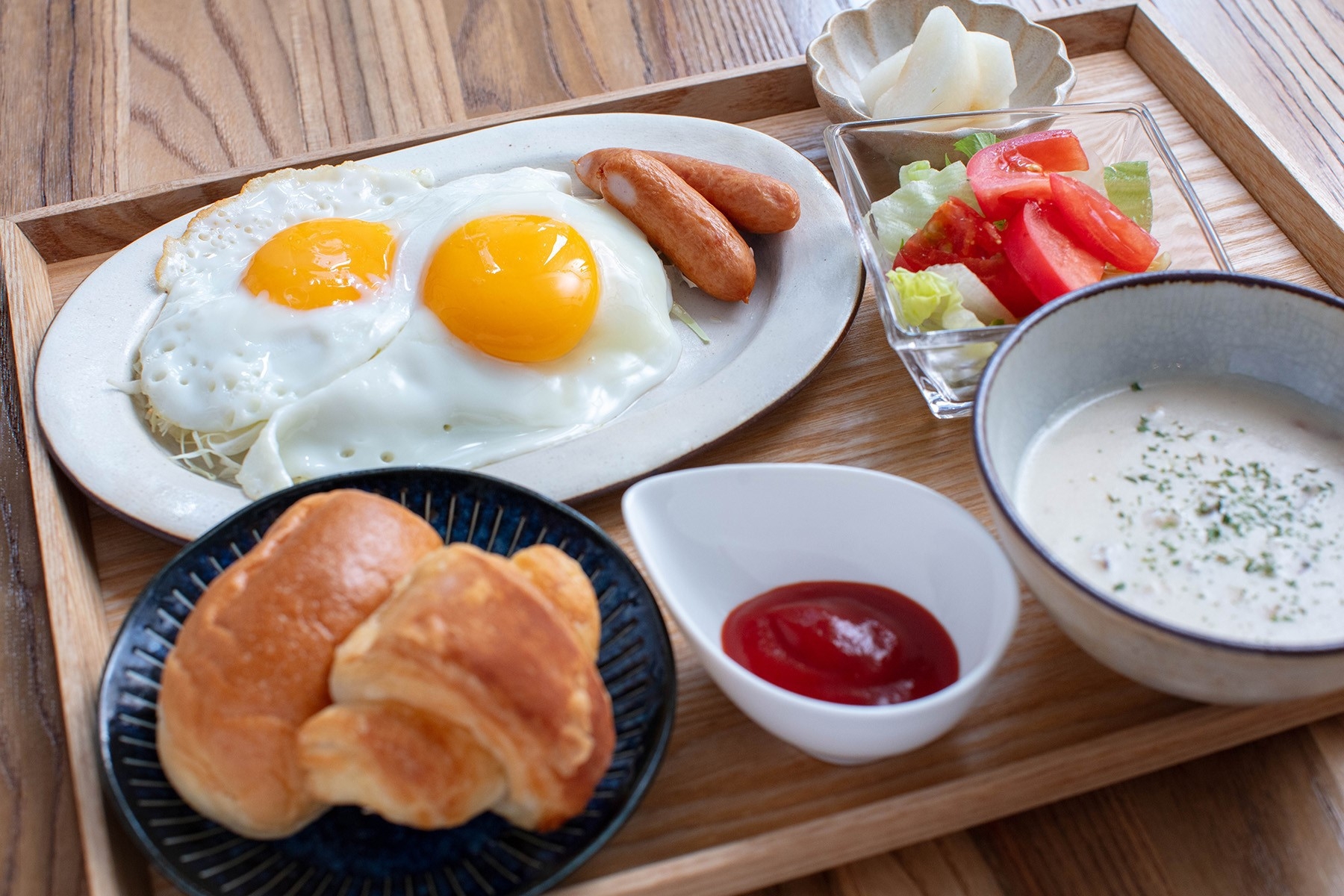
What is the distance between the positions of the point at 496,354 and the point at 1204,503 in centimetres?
127

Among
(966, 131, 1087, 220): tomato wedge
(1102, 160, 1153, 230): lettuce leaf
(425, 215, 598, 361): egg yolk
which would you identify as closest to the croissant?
(425, 215, 598, 361): egg yolk

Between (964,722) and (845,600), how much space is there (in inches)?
9.8

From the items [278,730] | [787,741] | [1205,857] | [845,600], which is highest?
[278,730]

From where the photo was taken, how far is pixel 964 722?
1521 mm

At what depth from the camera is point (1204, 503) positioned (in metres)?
1.55

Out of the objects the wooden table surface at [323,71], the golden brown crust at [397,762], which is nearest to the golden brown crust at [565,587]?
the golden brown crust at [397,762]

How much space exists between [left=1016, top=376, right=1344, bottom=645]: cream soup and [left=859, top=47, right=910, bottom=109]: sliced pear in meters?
1.09

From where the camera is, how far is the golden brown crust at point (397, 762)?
3.87 feet

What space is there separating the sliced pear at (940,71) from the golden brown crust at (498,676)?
1.60 metres

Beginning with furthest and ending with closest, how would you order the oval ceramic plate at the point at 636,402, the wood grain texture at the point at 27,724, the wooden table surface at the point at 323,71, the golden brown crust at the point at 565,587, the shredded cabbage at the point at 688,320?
the wooden table surface at the point at 323,71
the shredded cabbage at the point at 688,320
the oval ceramic plate at the point at 636,402
the wood grain texture at the point at 27,724
the golden brown crust at the point at 565,587

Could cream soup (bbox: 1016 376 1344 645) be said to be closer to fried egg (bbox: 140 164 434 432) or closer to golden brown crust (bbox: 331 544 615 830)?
golden brown crust (bbox: 331 544 615 830)

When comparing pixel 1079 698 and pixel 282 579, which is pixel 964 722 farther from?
pixel 282 579

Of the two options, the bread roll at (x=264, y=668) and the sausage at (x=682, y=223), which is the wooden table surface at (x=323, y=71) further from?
the sausage at (x=682, y=223)

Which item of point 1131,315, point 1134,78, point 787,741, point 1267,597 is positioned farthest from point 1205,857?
point 1134,78
